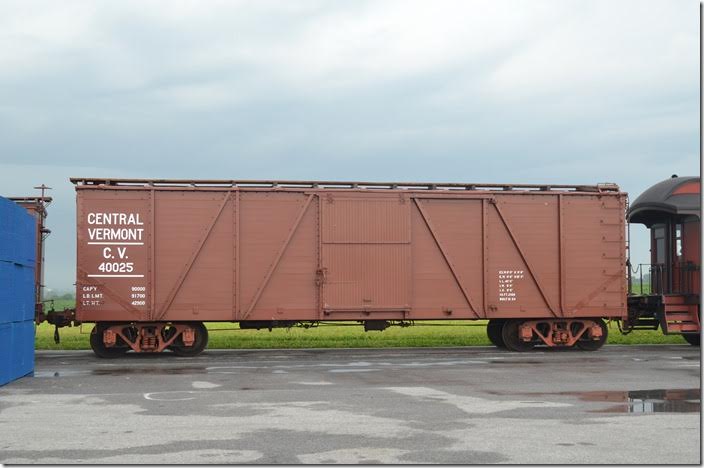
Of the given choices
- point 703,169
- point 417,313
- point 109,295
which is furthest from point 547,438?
point 109,295

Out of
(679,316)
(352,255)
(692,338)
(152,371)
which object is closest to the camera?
(152,371)

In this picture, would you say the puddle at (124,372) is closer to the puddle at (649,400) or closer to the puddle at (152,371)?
the puddle at (152,371)

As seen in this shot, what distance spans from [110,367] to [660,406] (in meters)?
10.6

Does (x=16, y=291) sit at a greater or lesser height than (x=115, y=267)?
lesser

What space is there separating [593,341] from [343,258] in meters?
6.77

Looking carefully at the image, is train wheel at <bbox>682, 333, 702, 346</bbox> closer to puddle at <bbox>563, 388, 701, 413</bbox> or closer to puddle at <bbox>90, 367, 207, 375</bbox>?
puddle at <bbox>563, 388, 701, 413</bbox>

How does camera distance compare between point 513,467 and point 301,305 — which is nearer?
point 513,467

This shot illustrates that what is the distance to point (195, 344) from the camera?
2047cm

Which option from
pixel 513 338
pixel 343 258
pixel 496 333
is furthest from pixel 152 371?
pixel 496 333

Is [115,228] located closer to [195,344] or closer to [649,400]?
[195,344]

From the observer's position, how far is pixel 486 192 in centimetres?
2159

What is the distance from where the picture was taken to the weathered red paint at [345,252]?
20172 mm

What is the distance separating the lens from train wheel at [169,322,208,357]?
2039 cm

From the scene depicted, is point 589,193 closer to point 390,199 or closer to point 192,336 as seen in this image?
point 390,199
